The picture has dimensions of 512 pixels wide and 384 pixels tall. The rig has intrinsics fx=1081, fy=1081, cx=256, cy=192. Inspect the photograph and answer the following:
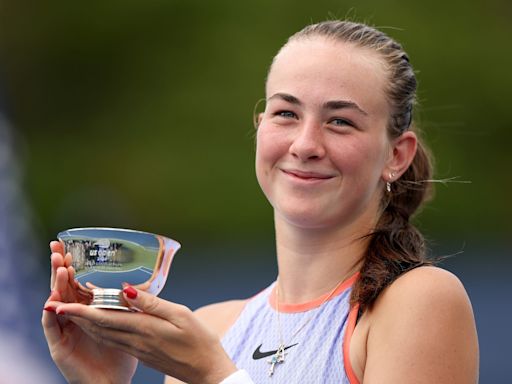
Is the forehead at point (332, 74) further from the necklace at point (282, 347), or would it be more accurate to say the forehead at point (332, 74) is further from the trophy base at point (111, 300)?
the trophy base at point (111, 300)

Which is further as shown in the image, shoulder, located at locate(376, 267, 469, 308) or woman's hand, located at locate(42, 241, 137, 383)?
woman's hand, located at locate(42, 241, 137, 383)

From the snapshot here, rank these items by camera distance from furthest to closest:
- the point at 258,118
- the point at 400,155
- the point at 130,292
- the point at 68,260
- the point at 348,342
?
the point at 258,118
the point at 400,155
the point at 348,342
the point at 68,260
the point at 130,292

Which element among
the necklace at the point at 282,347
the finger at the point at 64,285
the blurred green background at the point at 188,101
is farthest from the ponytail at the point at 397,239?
the blurred green background at the point at 188,101

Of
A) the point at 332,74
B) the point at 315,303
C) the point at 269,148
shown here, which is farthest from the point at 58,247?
the point at 332,74

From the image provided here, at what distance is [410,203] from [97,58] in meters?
11.1

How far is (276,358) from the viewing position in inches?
116

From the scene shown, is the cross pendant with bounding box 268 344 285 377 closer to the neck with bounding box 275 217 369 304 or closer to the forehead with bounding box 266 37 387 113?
the neck with bounding box 275 217 369 304

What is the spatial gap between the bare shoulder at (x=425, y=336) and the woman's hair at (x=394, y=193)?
0.35 feet

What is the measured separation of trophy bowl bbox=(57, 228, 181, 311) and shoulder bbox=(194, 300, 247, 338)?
2.30ft

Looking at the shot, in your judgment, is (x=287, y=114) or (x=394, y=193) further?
(x=394, y=193)

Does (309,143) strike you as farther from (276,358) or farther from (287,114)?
(276,358)

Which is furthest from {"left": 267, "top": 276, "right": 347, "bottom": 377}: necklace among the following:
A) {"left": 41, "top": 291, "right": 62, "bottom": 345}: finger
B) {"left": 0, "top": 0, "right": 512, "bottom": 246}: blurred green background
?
{"left": 0, "top": 0, "right": 512, "bottom": 246}: blurred green background

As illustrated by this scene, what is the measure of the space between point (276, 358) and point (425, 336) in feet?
1.60

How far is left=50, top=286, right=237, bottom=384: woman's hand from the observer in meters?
2.57
